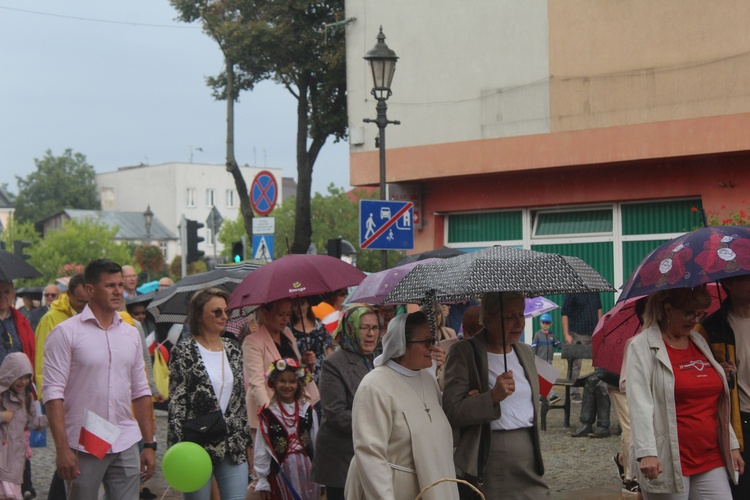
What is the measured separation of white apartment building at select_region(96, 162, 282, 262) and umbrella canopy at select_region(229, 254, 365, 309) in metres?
107

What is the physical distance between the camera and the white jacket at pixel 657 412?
593 cm

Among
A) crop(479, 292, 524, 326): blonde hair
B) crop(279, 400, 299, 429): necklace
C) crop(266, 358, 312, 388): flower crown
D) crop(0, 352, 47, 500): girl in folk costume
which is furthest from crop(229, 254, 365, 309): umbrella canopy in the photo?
crop(479, 292, 524, 326): blonde hair

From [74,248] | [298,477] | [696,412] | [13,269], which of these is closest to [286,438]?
[298,477]

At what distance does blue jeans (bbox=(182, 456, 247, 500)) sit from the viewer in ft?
24.0

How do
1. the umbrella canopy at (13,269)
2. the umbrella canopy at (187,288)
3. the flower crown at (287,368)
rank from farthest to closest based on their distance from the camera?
the umbrella canopy at (187,288) → the umbrella canopy at (13,269) → the flower crown at (287,368)

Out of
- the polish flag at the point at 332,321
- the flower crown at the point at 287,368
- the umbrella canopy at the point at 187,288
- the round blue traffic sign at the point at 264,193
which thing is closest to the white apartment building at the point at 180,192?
the round blue traffic sign at the point at 264,193

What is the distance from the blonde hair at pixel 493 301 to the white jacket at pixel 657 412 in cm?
70

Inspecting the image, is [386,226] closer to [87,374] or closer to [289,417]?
[289,417]

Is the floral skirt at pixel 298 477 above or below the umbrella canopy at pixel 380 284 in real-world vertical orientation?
below

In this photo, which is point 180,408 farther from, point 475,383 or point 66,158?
point 66,158

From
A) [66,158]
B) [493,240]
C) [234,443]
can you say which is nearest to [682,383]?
Answer: [234,443]

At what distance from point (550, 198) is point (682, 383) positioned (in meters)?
→ 17.7

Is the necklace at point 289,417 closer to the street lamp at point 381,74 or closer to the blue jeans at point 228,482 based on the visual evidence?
the blue jeans at point 228,482

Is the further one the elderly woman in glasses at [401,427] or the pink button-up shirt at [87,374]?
the pink button-up shirt at [87,374]
